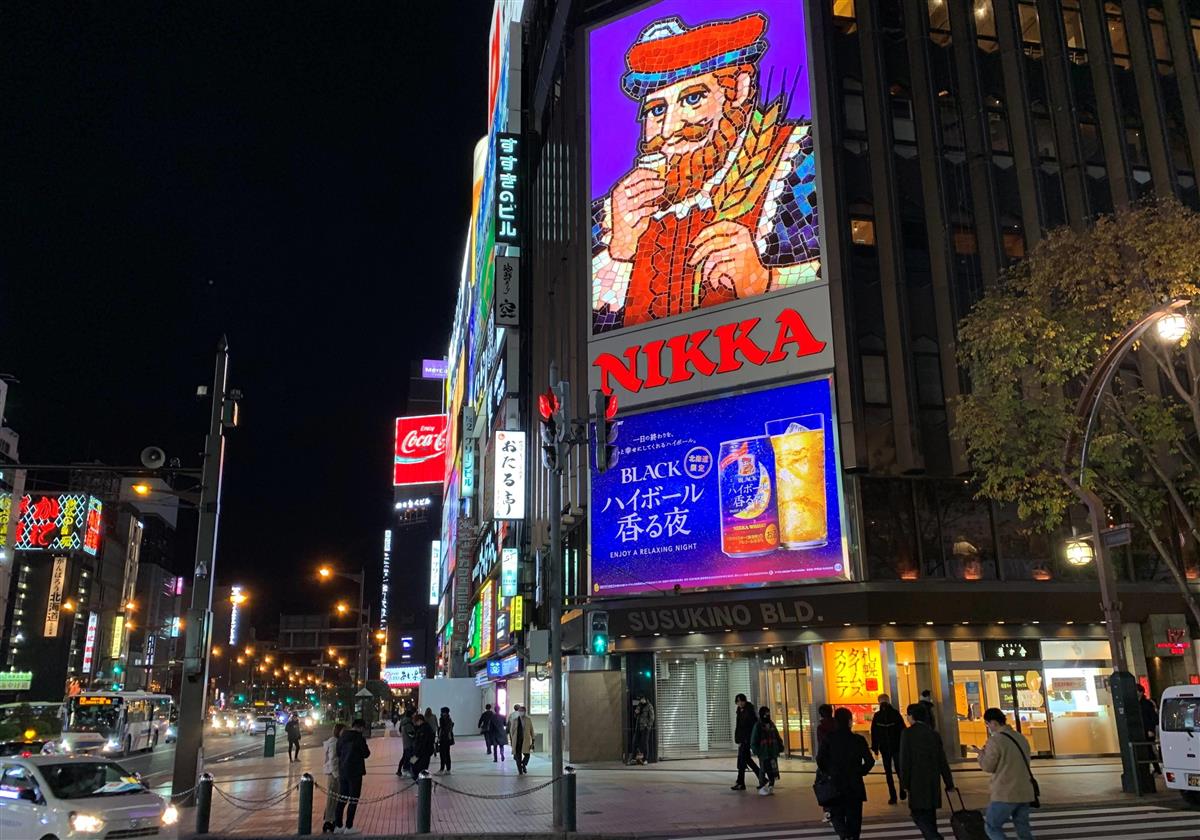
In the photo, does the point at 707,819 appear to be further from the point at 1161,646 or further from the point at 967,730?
the point at 1161,646

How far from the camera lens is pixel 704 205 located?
2700cm

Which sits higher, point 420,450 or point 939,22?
point 420,450

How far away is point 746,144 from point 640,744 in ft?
55.9

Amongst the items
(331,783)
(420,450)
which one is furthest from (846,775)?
(420,450)

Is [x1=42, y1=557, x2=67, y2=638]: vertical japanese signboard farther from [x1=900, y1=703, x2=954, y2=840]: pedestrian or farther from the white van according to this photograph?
[x1=900, y1=703, x2=954, y2=840]: pedestrian

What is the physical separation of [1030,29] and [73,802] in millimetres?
30387

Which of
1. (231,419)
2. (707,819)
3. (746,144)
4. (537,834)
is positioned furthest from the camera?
(746,144)

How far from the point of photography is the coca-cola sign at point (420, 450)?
89.2m

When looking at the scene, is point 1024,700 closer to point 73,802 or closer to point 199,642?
point 199,642

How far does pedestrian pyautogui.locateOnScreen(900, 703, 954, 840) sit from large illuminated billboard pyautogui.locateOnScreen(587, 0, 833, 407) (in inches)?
597

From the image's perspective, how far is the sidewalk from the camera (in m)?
14.4

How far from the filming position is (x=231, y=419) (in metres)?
18.2

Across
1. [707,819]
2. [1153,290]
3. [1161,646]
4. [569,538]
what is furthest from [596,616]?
[1161,646]

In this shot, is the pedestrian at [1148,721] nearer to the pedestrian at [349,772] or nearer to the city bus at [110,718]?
the pedestrian at [349,772]
